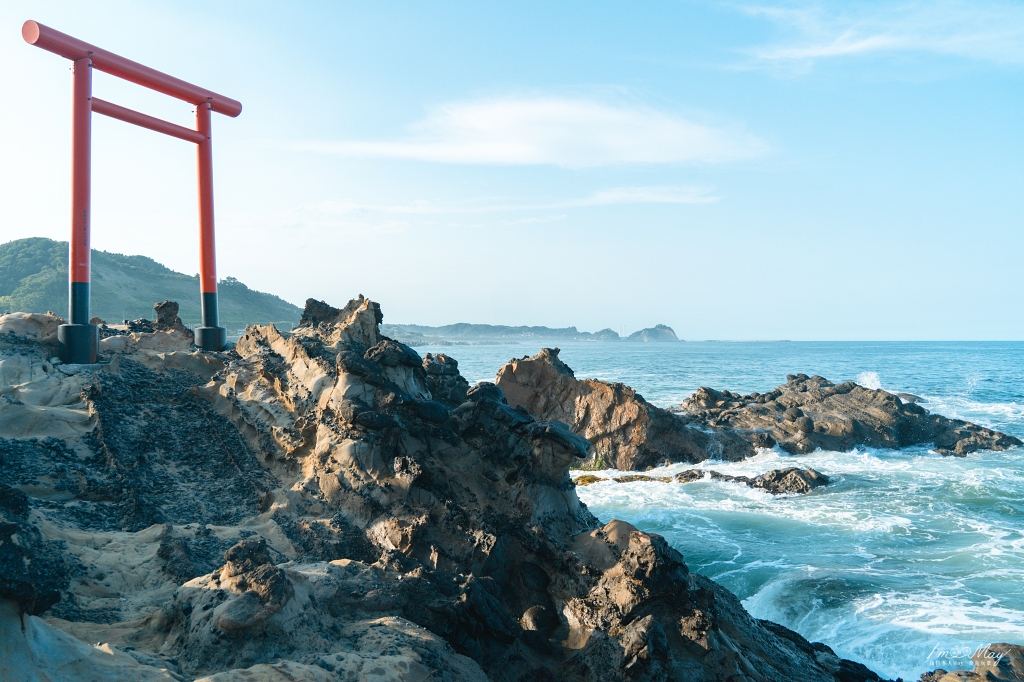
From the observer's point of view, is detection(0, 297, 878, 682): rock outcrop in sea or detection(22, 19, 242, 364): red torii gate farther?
detection(22, 19, 242, 364): red torii gate

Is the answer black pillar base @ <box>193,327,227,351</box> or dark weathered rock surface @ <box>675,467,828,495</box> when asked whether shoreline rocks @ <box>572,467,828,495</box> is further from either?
black pillar base @ <box>193,327,227,351</box>

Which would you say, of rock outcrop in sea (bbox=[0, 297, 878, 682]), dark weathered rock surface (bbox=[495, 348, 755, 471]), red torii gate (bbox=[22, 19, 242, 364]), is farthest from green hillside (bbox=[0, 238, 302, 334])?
rock outcrop in sea (bbox=[0, 297, 878, 682])

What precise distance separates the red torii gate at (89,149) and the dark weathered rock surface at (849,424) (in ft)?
60.1

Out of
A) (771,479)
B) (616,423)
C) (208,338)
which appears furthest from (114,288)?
(771,479)

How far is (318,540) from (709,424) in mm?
19684

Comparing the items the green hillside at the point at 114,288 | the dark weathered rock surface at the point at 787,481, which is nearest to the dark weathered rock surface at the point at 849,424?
the dark weathered rock surface at the point at 787,481

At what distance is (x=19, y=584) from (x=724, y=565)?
40.9ft

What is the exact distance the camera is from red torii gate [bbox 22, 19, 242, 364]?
1116cm

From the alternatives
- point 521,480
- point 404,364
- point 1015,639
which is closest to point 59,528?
point 404,364

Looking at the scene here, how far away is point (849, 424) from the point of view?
24.2m

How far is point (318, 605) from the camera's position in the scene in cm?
613

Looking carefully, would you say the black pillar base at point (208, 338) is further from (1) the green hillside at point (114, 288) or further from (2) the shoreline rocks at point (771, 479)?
(1) the green hillside at point (114, 288)

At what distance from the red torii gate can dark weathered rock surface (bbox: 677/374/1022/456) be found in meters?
18.3

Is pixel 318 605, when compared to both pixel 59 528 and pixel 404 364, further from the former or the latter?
pixel 404 364
